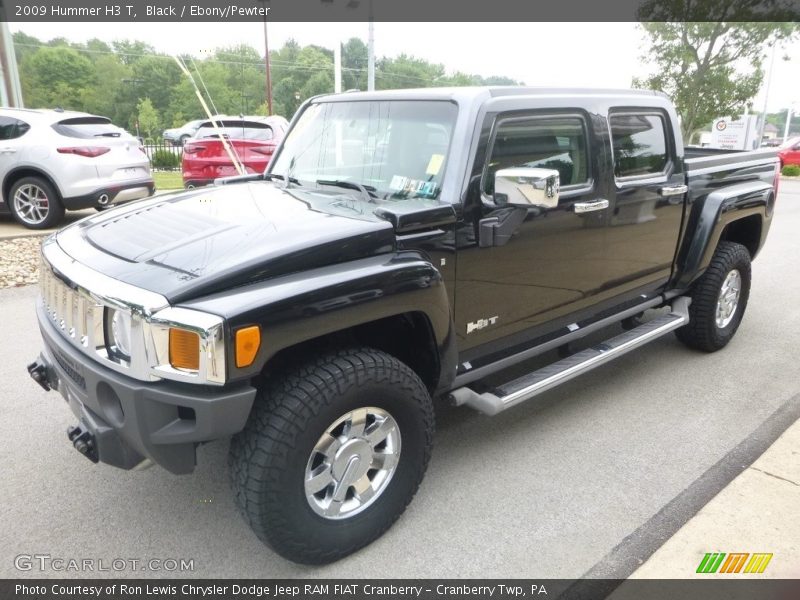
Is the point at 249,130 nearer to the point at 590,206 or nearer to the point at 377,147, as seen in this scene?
the point at 377,147

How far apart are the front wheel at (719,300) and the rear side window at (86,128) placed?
8067mm

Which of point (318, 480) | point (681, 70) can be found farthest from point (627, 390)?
point (681, 70)

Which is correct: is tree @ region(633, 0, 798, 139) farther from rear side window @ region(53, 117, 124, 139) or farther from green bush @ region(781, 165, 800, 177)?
rear side window @ region(53, 117, 124, 139)

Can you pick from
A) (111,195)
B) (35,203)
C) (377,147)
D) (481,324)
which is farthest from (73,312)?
(35,203)

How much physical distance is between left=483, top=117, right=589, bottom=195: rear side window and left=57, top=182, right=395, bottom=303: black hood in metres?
0.75

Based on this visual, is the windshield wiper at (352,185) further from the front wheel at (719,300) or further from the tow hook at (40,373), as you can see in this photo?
the front wheel at (719,300)

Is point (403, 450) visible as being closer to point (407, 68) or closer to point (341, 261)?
point (341, 261)

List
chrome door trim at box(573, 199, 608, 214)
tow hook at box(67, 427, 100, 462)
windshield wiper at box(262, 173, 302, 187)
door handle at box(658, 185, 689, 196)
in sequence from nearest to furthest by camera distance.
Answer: tow hook at box(67, 427, 100, 462) → chrome door trim at box(573, 199, 608, 214) → windshield wiper at box(262, 173, 302, 187) → door handle at box(658, 185, 689, 196)

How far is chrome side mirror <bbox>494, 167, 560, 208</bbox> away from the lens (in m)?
2.55

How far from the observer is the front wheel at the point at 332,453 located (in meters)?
2.18

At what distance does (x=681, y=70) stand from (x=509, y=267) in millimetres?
27760

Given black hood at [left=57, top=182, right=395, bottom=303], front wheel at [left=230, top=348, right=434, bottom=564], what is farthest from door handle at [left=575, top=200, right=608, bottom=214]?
front wheel at [left=230, top=348, right=434, bottom=564]

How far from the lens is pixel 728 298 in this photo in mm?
4812

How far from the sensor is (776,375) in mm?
4402
